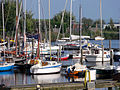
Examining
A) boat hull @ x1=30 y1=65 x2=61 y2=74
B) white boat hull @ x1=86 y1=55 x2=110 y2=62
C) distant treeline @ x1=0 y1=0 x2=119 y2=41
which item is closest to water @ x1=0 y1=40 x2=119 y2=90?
boat hull @ x1=30 y1=65 x2=61 y2=74

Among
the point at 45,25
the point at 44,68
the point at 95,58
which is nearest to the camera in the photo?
the point at 44,68

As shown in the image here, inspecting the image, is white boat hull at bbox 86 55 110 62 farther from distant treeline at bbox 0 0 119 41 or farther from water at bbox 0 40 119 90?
water at bbox 0 40 119 90

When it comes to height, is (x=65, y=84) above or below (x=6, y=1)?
below

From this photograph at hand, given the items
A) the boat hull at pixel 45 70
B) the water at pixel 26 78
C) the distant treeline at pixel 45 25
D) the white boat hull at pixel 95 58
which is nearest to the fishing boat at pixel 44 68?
the boat hull at pixel 45 70

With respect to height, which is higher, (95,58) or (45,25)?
(45,25)

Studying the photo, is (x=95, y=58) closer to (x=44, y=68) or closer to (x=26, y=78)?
(x=44, y=68)

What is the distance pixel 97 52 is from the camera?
62750 mm

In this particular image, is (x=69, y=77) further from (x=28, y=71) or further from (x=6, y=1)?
(x=6, y=1)

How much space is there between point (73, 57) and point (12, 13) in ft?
139

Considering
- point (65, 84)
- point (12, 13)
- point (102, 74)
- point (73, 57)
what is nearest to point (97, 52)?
point (73, 57)

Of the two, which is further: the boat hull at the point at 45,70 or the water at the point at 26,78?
the boat hull at the point at 45,70

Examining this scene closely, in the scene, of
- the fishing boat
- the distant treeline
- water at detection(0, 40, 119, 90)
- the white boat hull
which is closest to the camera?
water at detection(0, 40, 119, 90)

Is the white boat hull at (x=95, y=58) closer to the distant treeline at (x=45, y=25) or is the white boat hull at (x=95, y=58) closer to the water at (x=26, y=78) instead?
the distant treeline at (x=45, y=25)

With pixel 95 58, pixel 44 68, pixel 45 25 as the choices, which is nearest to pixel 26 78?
pixel 44 68
